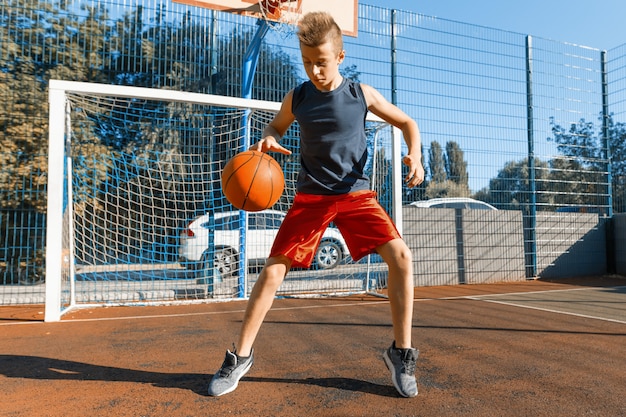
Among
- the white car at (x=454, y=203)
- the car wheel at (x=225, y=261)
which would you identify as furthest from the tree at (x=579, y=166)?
the car wheel at (x=225, y=261)

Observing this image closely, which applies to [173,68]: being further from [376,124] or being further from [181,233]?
[376,124]

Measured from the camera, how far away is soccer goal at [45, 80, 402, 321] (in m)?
5.74

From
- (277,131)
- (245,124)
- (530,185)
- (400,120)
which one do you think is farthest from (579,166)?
(277,131)

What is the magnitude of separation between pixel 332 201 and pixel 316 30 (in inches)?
34.3

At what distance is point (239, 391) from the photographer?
2.26 meters

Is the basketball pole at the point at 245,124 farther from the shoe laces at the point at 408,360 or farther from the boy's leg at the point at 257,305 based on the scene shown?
the shoe laces at the point at 408,360

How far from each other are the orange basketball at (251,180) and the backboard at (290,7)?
3799mm

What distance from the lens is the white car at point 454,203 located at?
24.8 feet

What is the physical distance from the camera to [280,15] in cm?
587

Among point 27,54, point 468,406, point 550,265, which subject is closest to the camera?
point 468,406

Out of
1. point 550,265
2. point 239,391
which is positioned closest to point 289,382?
point 239,391

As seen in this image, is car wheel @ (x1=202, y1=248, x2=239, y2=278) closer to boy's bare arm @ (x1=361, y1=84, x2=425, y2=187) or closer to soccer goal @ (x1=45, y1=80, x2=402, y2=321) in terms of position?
soccer goal @ (x1=45, y1=80, x2=402, y2=321)

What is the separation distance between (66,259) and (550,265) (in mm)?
8394

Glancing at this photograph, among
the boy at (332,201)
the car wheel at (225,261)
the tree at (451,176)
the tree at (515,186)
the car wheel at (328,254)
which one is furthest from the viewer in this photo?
the tree at (515,186)
